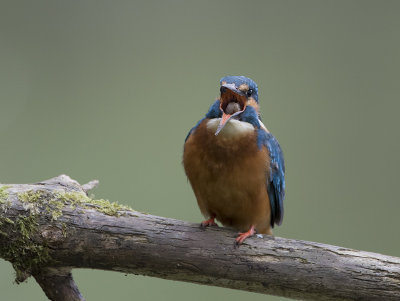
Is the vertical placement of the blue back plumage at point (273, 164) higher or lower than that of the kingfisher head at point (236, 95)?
lower

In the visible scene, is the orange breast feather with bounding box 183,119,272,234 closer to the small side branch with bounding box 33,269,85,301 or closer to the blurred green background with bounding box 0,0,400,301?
the small side branch with bounding box 33,269,85,301

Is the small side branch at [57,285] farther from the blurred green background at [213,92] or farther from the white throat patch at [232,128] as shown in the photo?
the blurred green background at [213,92]

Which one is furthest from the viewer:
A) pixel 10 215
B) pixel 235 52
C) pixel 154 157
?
pixel 235 52

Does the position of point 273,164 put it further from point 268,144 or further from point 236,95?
point 236,95

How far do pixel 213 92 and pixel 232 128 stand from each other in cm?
250

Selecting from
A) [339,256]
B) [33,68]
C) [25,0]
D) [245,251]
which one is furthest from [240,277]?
[25,0]

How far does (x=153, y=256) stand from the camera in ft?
7.56

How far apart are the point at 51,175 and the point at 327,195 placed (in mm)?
2279

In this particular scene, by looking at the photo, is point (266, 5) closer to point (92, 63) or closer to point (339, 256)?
point (92, 63)

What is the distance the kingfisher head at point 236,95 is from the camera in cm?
256

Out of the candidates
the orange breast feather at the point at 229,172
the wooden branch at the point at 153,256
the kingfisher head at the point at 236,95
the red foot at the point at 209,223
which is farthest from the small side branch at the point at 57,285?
the kingfisher head at the point at 236,95

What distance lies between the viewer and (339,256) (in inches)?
91.7

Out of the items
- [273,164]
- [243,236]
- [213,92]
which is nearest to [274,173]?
[273,164]

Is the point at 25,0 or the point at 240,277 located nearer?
the point at 240,277
